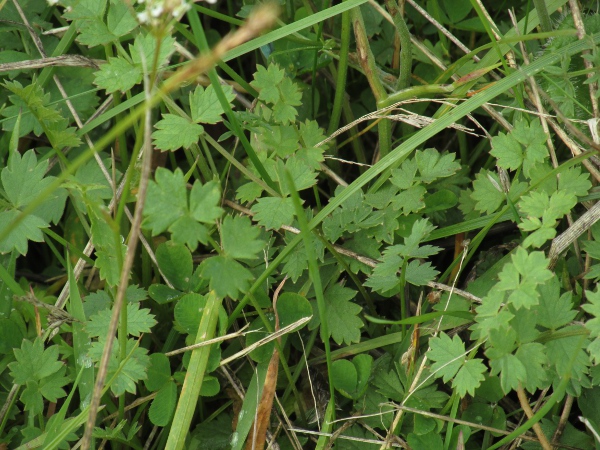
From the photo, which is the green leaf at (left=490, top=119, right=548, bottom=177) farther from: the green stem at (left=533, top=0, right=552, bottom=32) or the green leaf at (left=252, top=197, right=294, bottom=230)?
the green leaf at (left=252, top=197, right=294, bottom=230)

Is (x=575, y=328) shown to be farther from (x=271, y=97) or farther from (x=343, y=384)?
(x=271, y=97)

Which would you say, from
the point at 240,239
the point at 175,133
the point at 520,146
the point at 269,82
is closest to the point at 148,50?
the point at 175,133

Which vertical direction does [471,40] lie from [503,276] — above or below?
above

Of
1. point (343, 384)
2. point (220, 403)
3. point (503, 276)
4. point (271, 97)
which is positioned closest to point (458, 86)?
point (271, 97)

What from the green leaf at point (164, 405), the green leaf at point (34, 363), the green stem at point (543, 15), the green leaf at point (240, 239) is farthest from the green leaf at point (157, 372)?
the green stem at point (543, 15)

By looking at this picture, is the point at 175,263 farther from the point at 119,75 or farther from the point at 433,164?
the point at 433,164
